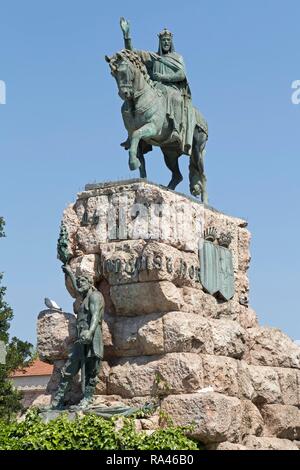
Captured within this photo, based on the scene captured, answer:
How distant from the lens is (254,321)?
18969mm

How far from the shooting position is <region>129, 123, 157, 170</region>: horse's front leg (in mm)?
16734

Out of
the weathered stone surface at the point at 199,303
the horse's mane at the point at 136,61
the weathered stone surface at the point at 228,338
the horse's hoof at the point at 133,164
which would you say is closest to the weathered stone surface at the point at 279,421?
the weathered stone surface at the point at 228,338

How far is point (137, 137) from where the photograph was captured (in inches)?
666

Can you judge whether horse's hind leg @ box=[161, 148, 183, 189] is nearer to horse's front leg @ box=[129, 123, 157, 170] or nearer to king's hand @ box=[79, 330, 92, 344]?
horse's front leg @ box=[129, 123, 157, 170]

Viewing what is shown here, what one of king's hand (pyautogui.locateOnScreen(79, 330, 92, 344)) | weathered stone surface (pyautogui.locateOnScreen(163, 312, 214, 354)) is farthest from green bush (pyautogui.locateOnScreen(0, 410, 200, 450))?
weathered stone surface (pyautogui.locateOnScreen(163, 312, 214, 354))

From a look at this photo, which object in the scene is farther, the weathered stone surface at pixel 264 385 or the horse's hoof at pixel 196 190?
the horse's hoof at pixel 196 190

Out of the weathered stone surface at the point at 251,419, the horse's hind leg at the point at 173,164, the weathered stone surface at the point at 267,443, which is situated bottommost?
the weathered stone surface at the point at 267,443

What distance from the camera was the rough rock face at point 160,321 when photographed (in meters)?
15.6

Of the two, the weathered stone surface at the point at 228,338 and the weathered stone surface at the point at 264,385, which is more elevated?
the weathered stone surface at the point at 228,338

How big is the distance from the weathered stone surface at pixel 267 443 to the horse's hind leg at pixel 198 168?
14.3ft

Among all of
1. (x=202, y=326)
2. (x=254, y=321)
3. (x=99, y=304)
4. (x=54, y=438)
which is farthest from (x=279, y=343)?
(x=54, y=438)

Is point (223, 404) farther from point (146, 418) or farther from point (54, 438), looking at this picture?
point (54, 438)

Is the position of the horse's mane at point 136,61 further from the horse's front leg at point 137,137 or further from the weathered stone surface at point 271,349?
the weathered stone surface at point 271,349

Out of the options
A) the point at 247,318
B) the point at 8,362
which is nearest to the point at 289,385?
the point at 247,318
